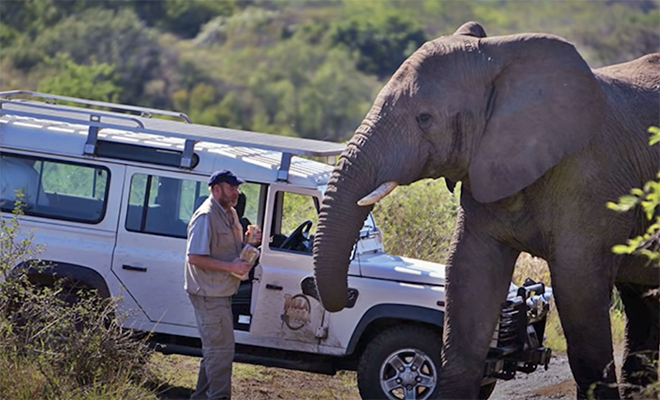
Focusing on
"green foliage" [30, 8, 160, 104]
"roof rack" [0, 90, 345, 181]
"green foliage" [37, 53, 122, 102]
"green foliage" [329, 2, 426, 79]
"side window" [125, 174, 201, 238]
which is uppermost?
"green foliage" [329, 2, 426, 79]

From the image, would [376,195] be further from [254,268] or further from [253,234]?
[254,268]

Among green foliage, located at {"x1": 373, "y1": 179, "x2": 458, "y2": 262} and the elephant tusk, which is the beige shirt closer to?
the elephant tusk

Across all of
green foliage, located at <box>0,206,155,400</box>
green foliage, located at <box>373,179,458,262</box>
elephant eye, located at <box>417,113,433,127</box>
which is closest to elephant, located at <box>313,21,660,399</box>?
elephant eye, located at <box>417,113,433,127</box>

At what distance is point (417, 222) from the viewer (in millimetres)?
13945

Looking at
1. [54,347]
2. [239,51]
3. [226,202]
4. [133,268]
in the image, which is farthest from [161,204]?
[239,51]

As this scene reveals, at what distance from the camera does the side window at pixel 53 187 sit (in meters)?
10.4

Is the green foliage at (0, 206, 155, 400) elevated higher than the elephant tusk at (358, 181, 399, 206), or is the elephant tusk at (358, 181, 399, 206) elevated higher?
the elephant tusk at (358, 181, 399, 206)

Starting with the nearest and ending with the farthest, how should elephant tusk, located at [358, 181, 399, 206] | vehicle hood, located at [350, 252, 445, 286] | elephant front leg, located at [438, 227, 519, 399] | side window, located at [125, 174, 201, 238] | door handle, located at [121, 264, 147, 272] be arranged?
elephant tusk, located at [358, 181, 399, 206]
elephant front leg, located at [438, 227, 519, 399]
vehicle hood, located at [350, 252, 445, 286]
door handle, located at [121, 264, 147, 272]
side window, located at [125, 174, 201, 238]

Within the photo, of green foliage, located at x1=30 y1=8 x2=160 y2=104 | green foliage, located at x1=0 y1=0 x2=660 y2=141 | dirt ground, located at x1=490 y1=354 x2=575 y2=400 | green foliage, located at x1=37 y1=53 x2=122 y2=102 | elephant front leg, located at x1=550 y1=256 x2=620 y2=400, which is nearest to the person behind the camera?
elephant front leg, located at x1=550 y1=256 x2=620 y2=400

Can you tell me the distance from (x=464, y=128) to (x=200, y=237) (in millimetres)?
2030

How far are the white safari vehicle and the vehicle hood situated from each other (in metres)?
0.01

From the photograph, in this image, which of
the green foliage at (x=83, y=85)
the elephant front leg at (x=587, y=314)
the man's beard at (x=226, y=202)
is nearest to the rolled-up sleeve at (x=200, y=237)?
the man's beard at (x=226, y=202)

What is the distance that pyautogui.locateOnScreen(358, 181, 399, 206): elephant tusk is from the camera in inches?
323

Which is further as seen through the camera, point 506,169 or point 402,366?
point 402,366
